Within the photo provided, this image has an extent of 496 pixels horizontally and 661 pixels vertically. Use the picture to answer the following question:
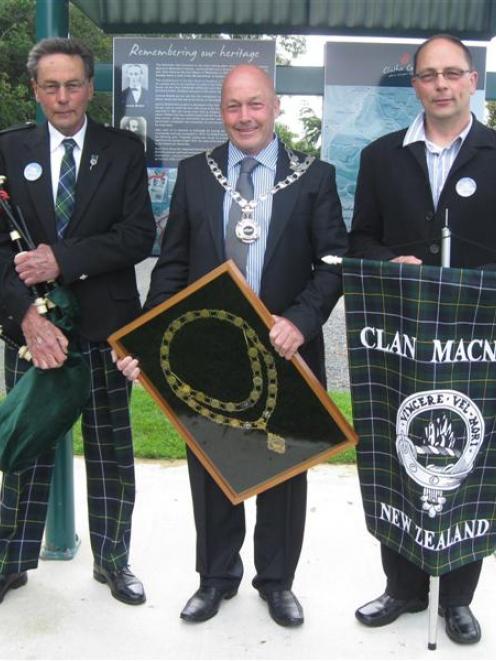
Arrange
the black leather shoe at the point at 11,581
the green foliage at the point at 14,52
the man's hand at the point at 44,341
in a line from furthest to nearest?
1. the green foliage at the point at 14,52
2. the black leather shoe at the point at 11,581
3. the man's hand at the point at 44,341

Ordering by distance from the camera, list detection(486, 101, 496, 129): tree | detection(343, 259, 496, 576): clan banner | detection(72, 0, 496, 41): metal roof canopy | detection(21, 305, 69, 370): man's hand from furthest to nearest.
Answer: detection(486, 101, 496, 129): tree → detection(72, 0, 496, 41): metal roof canopy → detection(21, 305, 69, 370): man's hand → detection(343, 259, 496, 576): clan banner

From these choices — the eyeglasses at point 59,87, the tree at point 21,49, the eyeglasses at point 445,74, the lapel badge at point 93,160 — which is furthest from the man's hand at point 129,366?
the tree at point 21,49

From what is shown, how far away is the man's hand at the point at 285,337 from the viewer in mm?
2871

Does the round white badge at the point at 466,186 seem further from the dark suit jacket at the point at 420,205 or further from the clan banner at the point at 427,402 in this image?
the clan banner at the point at 427,402

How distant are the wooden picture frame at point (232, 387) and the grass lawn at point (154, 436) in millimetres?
1789

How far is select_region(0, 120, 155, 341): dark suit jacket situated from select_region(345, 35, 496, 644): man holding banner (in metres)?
0.88

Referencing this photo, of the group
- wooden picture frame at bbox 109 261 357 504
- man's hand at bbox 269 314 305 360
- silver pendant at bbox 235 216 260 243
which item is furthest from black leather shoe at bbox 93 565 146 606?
silver pendant at bbox 235 216 260 243

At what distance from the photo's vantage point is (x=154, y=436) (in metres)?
5.68

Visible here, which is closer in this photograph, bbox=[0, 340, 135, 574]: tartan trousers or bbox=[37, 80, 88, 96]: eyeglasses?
bbox=[37, 80, 88, 96]: eyeglasses

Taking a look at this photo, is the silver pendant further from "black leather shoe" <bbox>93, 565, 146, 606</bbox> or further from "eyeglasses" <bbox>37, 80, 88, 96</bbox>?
"black leather shoe" <bbox>93, 565, 146, 606</bbox>

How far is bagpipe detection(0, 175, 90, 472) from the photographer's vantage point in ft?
10.2

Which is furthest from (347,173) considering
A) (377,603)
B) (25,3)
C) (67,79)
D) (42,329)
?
(25,3)

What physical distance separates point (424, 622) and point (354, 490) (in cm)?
147

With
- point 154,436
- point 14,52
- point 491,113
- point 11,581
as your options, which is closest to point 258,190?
point 11,581
